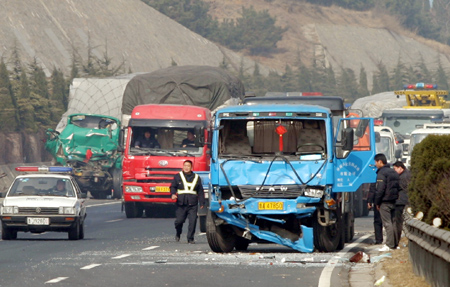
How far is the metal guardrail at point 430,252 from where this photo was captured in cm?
1017

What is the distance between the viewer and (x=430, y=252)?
1115cm

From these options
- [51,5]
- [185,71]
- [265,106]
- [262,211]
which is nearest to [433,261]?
[262,211]

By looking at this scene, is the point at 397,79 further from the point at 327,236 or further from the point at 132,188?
the point at 327,236

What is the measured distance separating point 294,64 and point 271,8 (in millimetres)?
25675

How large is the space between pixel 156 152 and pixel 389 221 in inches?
470

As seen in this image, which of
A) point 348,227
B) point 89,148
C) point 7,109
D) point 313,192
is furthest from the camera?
point 7,109

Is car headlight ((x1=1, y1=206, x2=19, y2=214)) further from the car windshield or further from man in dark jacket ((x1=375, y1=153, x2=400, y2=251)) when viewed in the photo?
man in dark jacket ((x1=375, y1=153, x2=400, y2=251))

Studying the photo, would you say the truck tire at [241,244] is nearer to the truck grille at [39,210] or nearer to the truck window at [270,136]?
the truck window at [270,136]

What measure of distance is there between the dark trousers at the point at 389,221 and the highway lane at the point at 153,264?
1.12 meters

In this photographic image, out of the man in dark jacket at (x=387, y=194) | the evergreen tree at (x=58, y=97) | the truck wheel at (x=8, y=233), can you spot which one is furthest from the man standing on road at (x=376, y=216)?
the evergreen tree at (x=58, y=97)

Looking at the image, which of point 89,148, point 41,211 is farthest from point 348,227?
point 89,148

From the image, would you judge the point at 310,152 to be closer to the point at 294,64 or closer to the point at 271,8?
the point at 294,64

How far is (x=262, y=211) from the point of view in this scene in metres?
17.0

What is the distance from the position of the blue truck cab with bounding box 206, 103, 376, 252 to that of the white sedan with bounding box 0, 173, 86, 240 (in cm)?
457
